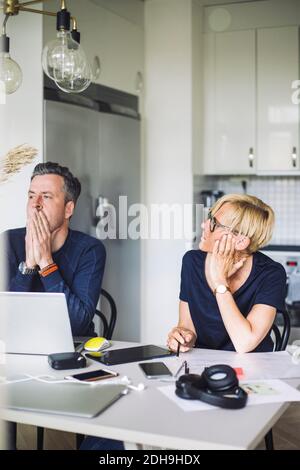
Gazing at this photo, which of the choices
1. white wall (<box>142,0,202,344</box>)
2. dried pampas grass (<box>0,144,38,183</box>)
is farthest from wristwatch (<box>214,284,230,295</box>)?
white wall (<box>142,0,202,344</box>)

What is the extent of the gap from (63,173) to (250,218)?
0.88 metres

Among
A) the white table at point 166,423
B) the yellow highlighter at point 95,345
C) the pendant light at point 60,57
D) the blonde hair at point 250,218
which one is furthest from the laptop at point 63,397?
the pendant light at point 60,57

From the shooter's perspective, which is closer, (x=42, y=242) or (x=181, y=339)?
(x=181, y=339)

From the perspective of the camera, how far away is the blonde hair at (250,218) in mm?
2332

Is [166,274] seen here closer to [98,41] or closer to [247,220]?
[98,41]

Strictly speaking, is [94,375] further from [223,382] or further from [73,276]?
[73,276]

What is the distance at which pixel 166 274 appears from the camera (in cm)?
460

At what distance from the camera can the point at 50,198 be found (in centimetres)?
276

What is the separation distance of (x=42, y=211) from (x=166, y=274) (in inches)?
78.3

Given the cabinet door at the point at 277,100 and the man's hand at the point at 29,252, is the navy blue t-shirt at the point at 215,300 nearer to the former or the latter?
the man's hand at the point at 29,252

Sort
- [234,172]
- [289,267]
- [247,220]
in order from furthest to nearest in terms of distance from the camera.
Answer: [234,172] → [289,267] → [247,220]

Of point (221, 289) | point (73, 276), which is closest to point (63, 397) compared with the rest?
point (221, 289)

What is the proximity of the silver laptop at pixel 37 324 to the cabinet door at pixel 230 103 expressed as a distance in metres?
2.97
